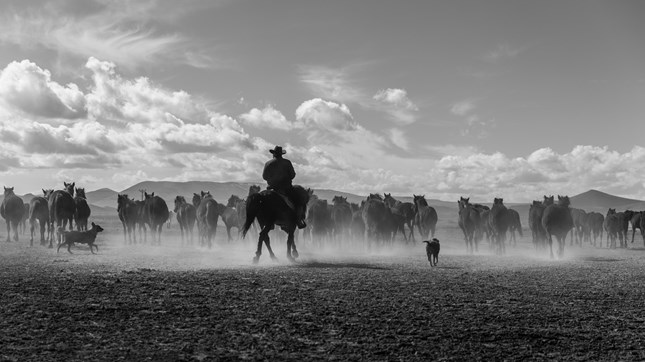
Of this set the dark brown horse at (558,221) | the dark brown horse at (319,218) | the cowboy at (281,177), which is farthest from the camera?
the dark brown horse at (319,218)

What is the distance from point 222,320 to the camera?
26.2 ft

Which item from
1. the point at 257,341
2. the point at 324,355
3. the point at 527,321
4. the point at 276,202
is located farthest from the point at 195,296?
the point at 276,202

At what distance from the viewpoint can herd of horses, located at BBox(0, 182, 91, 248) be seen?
29.0 m

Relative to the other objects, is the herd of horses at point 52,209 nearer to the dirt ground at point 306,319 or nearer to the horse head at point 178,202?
the horse head at point 178,202

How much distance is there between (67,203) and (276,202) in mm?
16180

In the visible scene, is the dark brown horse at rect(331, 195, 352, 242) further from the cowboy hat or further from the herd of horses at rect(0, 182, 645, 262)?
the cowboy hat

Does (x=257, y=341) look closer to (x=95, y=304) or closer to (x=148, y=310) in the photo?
(x=148, y=310)

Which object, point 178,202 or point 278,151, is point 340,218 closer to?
point 178,202

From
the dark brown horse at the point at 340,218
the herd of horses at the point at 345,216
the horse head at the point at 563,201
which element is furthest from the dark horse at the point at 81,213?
the horse head at the point at 563,201

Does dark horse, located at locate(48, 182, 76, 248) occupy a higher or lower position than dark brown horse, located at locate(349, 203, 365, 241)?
higher

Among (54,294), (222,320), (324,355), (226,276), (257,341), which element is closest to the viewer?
A: (324,355)

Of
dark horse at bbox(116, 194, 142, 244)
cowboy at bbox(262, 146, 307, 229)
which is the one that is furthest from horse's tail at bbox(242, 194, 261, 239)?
dark horse at bbox(116, 194, 142, 244)

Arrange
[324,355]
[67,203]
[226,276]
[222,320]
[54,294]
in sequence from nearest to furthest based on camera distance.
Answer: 1. [324,355]
2. [222,320]
3. [54,294]
4. [226,276]
5. [67,203]

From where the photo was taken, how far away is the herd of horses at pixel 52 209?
2898 centimetres
